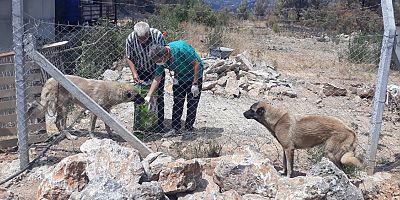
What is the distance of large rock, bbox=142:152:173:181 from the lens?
444cm

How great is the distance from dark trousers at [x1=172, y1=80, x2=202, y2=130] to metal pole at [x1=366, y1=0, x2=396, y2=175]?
2.39 metres

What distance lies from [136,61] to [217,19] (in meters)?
18.9

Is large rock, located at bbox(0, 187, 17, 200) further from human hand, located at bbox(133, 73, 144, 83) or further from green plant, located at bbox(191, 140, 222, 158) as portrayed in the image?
human hand, located at bbox(133, 73, 144, 83)

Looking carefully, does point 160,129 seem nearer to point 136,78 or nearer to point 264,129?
point 136,78

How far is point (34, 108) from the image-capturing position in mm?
6000

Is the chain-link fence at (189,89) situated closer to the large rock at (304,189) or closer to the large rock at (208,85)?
the large rock at (208,85)

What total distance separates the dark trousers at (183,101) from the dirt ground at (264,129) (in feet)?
0.92

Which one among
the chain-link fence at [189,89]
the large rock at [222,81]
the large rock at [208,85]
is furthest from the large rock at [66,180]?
the large rock at [222,81]

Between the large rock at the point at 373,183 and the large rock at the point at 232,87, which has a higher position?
the large rock at the point at 373,183

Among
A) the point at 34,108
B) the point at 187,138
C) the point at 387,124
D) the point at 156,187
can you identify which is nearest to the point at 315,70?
the point at 387,124

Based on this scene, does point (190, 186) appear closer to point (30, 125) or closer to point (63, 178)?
point (63, 178)

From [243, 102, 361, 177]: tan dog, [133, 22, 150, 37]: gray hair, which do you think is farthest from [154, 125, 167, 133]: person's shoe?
[243, 102, 361, 177]: tan dog

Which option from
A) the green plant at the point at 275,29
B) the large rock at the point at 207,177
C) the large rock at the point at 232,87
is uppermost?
the large rock at the point at 207,177

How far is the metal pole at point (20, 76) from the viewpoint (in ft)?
16.1
